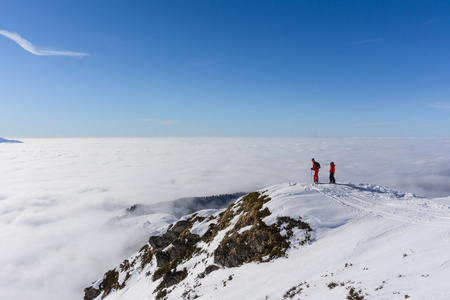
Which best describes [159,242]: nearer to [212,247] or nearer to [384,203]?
[212,247]

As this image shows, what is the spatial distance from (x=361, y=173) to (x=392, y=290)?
8205 inches

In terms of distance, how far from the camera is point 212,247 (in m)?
25.3

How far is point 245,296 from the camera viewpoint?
14023 mm

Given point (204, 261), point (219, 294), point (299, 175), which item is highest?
point (219, 294)

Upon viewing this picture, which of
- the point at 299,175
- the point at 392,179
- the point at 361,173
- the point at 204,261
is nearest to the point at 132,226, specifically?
the point at 299,175

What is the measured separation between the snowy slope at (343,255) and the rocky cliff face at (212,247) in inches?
10.8

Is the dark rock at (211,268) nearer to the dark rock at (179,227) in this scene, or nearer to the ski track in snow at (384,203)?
the ski track in snow at (384,203)

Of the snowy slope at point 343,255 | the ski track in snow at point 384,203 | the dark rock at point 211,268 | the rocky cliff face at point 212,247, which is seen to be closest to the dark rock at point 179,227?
the rocky cliff face at point 212,247

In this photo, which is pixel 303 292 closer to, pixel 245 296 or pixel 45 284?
pixel 245 296

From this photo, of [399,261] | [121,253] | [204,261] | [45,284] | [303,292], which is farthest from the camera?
[121,253]

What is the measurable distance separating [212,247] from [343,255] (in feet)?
51.6

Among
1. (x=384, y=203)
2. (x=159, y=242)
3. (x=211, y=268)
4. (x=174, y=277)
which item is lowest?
(x=159, y=242)

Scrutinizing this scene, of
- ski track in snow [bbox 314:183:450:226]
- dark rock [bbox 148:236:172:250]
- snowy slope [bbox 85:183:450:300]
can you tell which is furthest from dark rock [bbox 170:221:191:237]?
ski track in snow [bbox 314:183:450:226]

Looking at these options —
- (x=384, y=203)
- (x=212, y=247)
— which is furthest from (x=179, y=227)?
(x=384, y=203)
